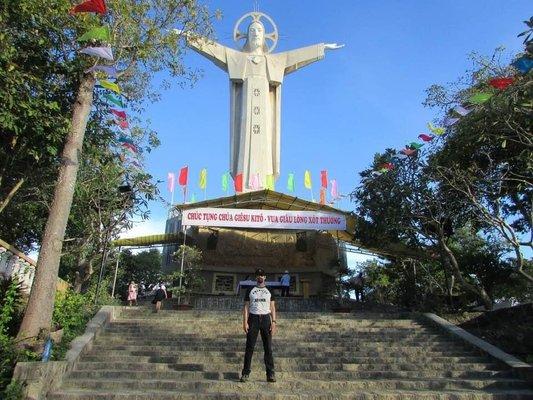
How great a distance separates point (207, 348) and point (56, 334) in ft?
8.61

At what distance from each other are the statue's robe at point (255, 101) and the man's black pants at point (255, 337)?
1731cm

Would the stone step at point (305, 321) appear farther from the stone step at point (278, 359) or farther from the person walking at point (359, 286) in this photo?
the person walking at point (359, 286)

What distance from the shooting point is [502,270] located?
695 inches

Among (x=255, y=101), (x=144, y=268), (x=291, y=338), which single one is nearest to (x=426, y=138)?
(x=291, y=338)

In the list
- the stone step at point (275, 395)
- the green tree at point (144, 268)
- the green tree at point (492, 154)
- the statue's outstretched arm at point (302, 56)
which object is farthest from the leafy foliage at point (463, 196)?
the green tree at point (144, 268)

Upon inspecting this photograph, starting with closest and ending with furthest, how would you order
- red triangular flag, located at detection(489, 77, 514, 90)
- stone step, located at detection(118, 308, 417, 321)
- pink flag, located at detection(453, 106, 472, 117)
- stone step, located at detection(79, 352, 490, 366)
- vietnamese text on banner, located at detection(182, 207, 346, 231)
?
stone step, located at detection(79, 352, 490, 366) → red triangular flag, located at detection(489, 77, 514, 90) → pink flag, located at detection(453, 106, 472, 117) → stone step, located at detection(118, 308, 417, 321) → vietnamese text on banner, located at detection(182, 207, 346, 231)

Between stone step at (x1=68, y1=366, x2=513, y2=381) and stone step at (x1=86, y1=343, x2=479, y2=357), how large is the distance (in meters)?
0.91

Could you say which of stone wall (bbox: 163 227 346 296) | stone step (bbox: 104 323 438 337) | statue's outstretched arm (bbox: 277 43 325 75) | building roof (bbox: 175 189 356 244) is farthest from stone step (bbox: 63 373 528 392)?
statue's outstretched arm (bbox: 277 43 325 75)

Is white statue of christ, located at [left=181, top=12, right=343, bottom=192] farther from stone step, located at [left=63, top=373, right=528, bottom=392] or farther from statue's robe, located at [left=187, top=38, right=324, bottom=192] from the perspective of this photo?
stone step, located at [left=63, top=373, right=528, bottom=392]

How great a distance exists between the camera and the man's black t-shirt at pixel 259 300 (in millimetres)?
6672

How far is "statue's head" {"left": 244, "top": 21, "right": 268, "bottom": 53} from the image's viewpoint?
2664 cm

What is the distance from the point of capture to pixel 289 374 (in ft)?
24.6

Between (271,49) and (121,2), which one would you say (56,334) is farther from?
(271,49)

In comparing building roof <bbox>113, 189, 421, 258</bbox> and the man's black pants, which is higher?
building roof <bbox>113, 189, 421, 258</bbox>
